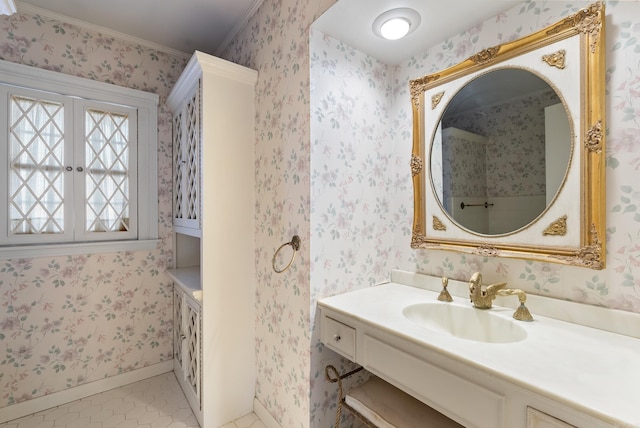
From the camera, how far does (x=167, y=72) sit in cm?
236

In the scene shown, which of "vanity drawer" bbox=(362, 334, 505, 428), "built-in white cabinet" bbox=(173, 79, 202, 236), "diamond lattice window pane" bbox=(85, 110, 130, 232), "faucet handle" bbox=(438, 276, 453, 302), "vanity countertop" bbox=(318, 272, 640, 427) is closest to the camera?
"vanity countertop" bbox=(318, 272, 640, 427)

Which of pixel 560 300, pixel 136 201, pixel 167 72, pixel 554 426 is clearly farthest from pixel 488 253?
pixel 167 72

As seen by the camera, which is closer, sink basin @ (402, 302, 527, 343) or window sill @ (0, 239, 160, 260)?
sink basin @ (402, 302, 527, 343)

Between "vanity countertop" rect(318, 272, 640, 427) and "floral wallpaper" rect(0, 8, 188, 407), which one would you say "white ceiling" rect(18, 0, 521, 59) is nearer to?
"floral wallpaper" rect(0, 8, 188, 407)

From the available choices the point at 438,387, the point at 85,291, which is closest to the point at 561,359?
the point at 438,387

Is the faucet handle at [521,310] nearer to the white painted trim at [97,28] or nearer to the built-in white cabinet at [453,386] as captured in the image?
the built-in white cabinet at [453,386]

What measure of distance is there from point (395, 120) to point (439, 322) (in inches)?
43.4

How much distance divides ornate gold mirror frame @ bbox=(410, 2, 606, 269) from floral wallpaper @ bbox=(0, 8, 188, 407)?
220cm

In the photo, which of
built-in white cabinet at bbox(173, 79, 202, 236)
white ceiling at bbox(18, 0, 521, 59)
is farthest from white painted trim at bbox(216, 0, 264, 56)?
built-in white cabinet at bbox(173, 79, 202, 236)

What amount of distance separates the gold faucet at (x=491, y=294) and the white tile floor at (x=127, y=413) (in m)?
1.43

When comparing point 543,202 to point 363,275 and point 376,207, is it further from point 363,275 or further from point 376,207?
point 363,275

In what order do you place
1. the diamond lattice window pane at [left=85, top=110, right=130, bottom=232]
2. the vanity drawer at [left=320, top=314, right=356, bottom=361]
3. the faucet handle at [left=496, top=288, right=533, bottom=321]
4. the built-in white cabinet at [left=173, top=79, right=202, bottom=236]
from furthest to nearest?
the diamond lattice window pane at [left=85, top=110, right=130, bottom=232] < the built-in white cabinet at [left=173, top=79, right=202, bottom=236] < the vanity drawer at [left=320, top=314, right=356, bottom=361] < the faucet handle at [left=496, top=288, right=533, bottom=321]

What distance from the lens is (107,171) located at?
6.98 feet

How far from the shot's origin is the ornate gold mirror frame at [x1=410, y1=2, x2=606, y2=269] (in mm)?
1005
